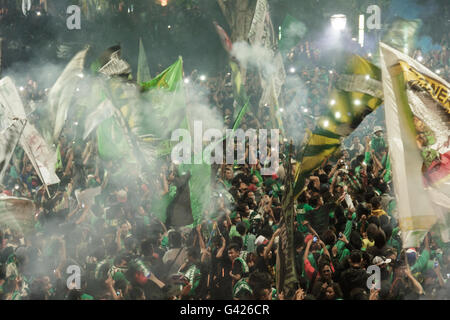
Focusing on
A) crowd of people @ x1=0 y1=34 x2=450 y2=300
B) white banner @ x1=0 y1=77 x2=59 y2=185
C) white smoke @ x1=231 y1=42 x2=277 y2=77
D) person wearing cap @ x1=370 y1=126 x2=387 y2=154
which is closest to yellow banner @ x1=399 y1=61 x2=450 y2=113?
crowd of people @ x1=0 y1=34 x2=450 y2=300

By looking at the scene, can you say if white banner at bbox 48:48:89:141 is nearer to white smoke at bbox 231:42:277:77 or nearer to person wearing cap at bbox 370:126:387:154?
white smoke at bbox 231:42:277:77

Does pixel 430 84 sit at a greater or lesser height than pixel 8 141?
greater

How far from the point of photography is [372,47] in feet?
53.4

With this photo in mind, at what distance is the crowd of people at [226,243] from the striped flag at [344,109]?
846 mm

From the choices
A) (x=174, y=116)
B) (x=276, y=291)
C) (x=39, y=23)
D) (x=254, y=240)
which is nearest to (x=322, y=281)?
(x=276, y=291)

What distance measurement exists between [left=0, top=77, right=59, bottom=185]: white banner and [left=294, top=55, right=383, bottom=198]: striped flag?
12.2 feet

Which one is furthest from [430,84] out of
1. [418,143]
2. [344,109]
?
[344,109]

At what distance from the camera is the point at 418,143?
4.55 metres

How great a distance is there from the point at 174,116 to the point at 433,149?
3.86 metres

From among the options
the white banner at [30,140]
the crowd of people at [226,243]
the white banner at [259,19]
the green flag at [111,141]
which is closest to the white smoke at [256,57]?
the white banner at [259,19]

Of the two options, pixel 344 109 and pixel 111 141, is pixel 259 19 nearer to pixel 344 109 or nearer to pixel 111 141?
pixel 111 141

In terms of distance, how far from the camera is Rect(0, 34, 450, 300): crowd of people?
5078 mm

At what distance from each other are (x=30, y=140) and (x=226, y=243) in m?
3.30
